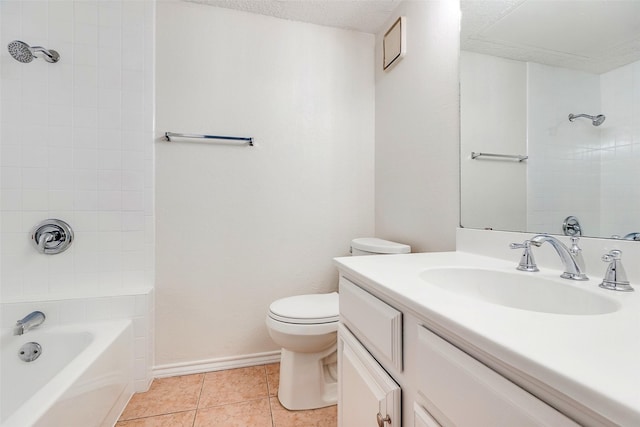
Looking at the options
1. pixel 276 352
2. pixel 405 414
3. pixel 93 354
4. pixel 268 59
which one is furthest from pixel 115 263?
pixel 405 414

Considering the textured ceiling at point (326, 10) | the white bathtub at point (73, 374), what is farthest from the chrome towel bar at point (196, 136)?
the white bathtub at point (73, 374)

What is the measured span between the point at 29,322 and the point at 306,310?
1.26 metres

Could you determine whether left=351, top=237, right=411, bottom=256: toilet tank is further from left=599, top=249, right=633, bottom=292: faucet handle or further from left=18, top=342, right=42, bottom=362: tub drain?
left=18, top=342, right=42, bottom=362: tub drain

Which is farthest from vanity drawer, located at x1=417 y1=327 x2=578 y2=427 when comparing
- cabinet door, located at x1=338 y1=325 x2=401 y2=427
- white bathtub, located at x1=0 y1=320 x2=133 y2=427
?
white bathtub, located at x1=0 y1=320 x2=133 y2=427

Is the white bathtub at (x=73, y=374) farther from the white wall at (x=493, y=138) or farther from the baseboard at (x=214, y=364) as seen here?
the white wall at (x=493, y=138)

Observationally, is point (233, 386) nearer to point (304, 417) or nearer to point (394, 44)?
point (304, 417)

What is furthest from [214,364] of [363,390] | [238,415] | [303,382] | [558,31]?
[558,31]

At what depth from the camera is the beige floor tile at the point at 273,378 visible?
147cm

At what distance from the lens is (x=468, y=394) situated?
421 millimetres

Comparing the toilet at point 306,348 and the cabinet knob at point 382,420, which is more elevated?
the cabinet knob at point 382,420

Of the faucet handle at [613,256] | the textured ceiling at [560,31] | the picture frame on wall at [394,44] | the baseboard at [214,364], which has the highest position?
the picture frame on wall at [394,44]

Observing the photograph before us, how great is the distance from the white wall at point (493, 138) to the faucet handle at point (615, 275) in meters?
0.30

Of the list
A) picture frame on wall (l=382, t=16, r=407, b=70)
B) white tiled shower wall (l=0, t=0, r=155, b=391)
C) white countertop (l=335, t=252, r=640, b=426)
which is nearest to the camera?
white countertop (l=335, t=252, r=640, b=426)

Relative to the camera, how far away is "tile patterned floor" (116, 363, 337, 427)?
1.24 m
